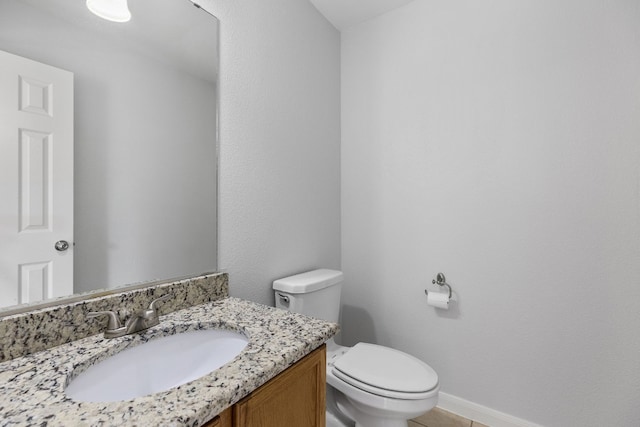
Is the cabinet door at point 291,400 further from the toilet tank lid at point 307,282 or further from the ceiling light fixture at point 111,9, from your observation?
the ceiling light fixture at point 111,9

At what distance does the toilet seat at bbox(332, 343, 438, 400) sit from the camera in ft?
3.66

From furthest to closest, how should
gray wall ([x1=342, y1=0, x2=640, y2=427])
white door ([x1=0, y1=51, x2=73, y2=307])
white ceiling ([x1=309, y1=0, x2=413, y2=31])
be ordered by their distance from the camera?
white ceiling ([x1=309, y1=0, x2=413, y2=31]) < gray wall ([x1=342, y1=0, x2=640, y2=427]) < white door ([x1=0, y1=51, x2=73, y2=307])

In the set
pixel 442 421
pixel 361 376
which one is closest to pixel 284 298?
pixel 361 376

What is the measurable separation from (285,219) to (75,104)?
3.17ft

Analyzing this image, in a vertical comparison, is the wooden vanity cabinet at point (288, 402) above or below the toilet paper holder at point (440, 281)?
below

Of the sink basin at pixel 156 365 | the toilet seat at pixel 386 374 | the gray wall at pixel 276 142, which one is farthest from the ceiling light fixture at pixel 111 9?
the toilet seat at pixel 386 374

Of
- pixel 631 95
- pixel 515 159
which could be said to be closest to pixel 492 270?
pixel 515 159

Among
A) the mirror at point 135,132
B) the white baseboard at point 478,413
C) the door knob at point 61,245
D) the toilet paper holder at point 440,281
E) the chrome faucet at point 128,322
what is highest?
the mirror at point 135,132

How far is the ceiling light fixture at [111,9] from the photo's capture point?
0.88 meters

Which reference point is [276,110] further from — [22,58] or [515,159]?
[515,159]

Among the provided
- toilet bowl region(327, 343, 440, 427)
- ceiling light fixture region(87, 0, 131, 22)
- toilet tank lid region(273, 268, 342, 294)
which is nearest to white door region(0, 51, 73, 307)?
ceiling light fixture region(87, 0, 131, 22)

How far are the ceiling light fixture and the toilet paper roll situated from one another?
183 cm

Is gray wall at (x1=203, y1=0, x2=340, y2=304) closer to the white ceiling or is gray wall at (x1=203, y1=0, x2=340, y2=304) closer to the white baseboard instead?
the white ceiling

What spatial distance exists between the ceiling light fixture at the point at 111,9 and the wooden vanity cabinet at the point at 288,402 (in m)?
1.20
